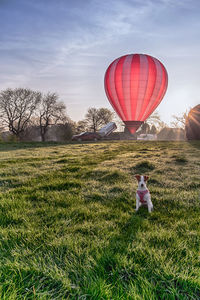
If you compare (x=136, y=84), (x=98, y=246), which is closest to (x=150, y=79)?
(x=136, y=84)

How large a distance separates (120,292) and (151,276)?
0.33m

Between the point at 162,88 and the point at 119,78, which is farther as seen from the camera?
the point at 162,88

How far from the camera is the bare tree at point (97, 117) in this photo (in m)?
48.2

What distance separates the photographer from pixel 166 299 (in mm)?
1393

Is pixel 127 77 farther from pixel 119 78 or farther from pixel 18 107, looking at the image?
pixel 18 107

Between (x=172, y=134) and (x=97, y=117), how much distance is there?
2691 centimetres

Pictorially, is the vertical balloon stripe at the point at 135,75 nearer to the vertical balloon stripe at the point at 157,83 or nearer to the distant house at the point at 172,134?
the vertical balloon stripe at the point at 157,83

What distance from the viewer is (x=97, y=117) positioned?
4834 cm

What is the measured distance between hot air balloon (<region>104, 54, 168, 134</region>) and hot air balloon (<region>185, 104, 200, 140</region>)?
5.69 metres

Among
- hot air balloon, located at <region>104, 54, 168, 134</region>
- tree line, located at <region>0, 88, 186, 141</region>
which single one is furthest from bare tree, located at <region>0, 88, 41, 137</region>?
hot air balloon, located at <region>104, 54, 168, 134</region>

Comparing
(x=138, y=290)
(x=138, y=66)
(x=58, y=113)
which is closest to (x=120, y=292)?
(x=138, y=290)

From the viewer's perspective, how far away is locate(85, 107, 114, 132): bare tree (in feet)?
158

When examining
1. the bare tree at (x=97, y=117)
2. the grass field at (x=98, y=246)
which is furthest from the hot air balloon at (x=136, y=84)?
the bare tree at (x=97, y=117)

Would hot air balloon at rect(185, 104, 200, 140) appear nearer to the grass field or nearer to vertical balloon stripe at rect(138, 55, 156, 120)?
vertical balloon stripe at rect(138, 55, 156, 120)
